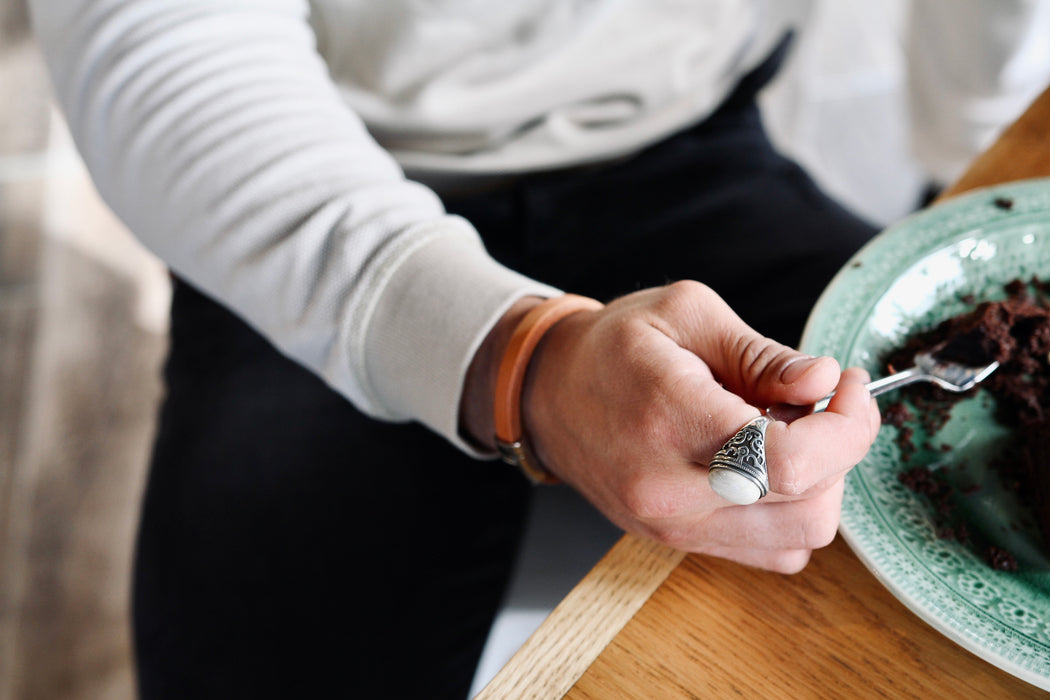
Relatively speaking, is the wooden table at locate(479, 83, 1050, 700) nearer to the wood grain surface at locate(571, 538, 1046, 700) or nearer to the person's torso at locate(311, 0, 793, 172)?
the wood grain surface at locate(571, 538, 1046, 700)

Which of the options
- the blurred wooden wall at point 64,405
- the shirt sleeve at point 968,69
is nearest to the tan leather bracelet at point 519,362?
the shirt sleeve at point 968,69

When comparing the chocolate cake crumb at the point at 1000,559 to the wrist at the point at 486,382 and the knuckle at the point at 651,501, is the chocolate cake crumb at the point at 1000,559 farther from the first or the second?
the wrist at the point at 486,382

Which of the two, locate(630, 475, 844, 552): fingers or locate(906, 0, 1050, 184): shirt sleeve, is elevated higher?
locate(906, 0, 1050, 184): shirt sleeve

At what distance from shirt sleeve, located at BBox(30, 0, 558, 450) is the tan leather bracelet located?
2 cm

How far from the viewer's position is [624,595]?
42cm

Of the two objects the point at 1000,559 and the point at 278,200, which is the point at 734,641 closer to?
the point at 1000,559

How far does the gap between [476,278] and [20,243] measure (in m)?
1.59

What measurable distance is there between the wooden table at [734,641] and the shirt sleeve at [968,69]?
1.96 ft

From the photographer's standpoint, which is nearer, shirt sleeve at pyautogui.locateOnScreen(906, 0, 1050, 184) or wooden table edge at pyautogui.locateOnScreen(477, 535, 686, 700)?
wooden table edge at pyautogui.locateOnScreen(477, 535, 686, 700)

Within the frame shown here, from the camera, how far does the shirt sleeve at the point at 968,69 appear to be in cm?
83

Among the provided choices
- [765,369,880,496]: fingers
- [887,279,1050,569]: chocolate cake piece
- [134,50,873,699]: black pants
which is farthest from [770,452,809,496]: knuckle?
[134,50,873,699]: black pants

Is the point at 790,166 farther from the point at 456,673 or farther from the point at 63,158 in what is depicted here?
the point at 63,158

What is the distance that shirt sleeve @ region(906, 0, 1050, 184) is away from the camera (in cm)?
83

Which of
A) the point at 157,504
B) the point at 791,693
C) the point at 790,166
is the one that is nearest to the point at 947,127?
the point at 790,166
